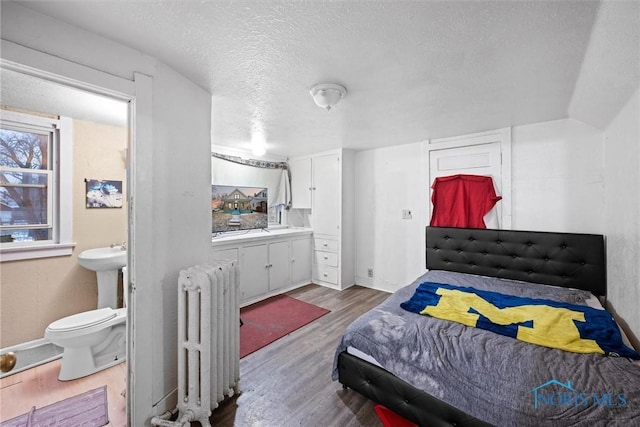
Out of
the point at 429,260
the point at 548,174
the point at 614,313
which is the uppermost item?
the point at 548,174

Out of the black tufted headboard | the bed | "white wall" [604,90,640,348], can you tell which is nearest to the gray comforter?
the bed

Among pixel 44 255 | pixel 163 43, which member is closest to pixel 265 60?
pixel 163 43

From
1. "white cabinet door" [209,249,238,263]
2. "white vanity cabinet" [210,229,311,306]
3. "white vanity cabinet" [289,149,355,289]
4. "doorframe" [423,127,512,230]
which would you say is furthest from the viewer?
"white vanity cabinet" [289,149,355,289]

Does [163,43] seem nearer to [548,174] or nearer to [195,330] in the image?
[195,330]

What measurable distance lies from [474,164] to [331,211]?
6.67 ft

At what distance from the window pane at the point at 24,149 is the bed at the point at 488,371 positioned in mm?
3213

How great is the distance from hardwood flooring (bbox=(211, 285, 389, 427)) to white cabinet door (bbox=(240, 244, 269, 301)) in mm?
1027

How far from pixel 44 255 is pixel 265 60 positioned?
267 centimetres

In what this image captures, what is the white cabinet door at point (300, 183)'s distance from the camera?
4.38 metres

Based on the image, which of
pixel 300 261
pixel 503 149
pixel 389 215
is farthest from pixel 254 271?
pixel 503 149

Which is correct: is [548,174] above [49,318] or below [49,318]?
above

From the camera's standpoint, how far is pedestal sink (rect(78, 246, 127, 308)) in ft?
7.77

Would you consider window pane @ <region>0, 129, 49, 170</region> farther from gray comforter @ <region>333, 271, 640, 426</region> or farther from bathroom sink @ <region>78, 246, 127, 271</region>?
gray comforter @ <region>333, 271, 640, 426</region>

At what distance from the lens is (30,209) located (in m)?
2.39
